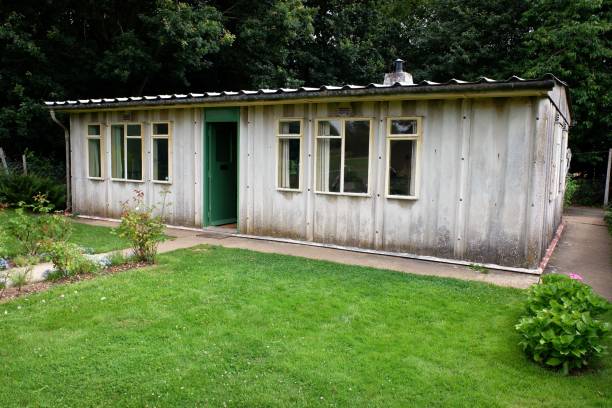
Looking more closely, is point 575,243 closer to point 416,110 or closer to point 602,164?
point 416,110

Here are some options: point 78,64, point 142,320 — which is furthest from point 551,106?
point 78,64

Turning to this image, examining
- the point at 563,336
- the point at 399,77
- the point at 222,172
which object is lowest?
the point at 563,336

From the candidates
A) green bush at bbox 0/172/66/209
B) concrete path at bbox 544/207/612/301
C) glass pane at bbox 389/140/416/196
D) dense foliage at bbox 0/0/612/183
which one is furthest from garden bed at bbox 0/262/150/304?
dense foliage at bbox 0/0/612/183

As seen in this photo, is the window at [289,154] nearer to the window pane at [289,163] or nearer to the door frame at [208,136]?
the window pane at [289,163]

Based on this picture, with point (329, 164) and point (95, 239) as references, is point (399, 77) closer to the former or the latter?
point (329, 164)

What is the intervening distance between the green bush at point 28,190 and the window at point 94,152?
155 centimetres

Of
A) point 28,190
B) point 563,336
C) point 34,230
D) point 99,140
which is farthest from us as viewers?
point 28,190

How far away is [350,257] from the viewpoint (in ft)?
27.7

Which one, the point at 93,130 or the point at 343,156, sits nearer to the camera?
the point at 343,156

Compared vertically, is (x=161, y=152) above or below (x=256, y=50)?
below

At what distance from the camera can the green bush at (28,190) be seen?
13.2 m

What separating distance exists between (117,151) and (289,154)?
4573 mm

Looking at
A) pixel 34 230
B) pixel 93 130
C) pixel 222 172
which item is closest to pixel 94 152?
pixel 93 130

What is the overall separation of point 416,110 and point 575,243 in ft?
15.8
